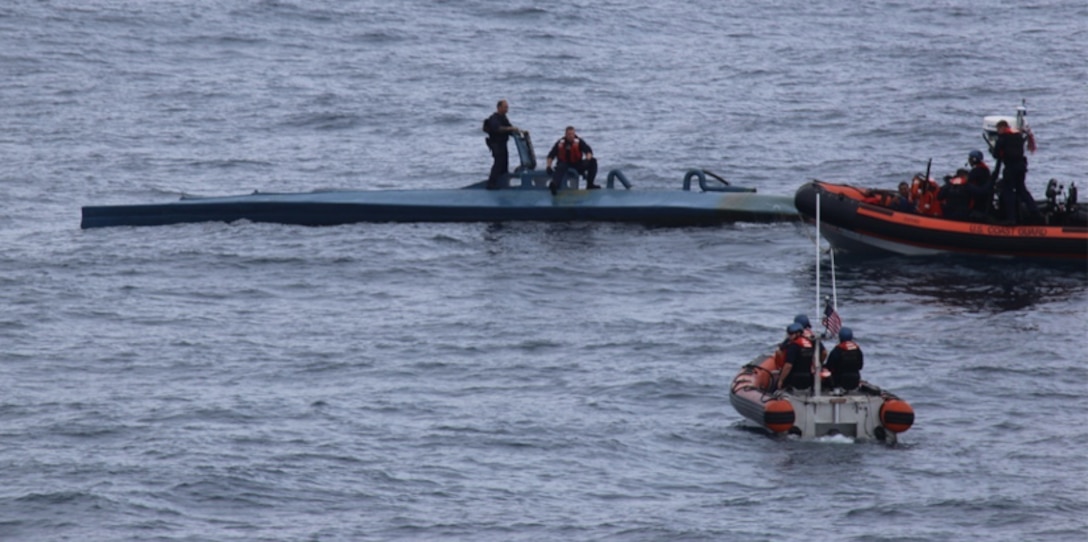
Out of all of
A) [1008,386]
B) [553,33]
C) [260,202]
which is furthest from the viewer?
[553,33]

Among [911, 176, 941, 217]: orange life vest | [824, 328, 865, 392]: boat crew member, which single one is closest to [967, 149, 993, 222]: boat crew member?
[911, 176, 941, 217]: orange life vest

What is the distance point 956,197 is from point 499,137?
8.29m

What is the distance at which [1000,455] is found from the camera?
21.5 metres

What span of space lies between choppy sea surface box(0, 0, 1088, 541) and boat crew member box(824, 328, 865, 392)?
735 mm

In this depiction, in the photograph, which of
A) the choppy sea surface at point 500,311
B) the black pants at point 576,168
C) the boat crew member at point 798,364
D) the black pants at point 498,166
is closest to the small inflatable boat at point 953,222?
the choppy sea surface at point 500,311

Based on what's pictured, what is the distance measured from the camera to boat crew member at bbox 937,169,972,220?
1160 inches

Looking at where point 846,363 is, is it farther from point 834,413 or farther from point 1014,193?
point 1014,193

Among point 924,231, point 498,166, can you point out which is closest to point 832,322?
point 924,231

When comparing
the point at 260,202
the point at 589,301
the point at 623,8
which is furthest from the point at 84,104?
the point at 589,301

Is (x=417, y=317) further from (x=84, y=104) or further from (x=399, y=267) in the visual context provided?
(x=84, y=104)

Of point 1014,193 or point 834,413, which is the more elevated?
point 1014,193

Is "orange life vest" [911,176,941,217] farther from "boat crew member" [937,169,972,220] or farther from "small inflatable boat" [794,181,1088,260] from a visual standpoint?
"small inflatable boat" [794,181,1088,260]

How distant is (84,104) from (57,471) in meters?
27.4

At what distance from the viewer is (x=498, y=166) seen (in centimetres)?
3394
